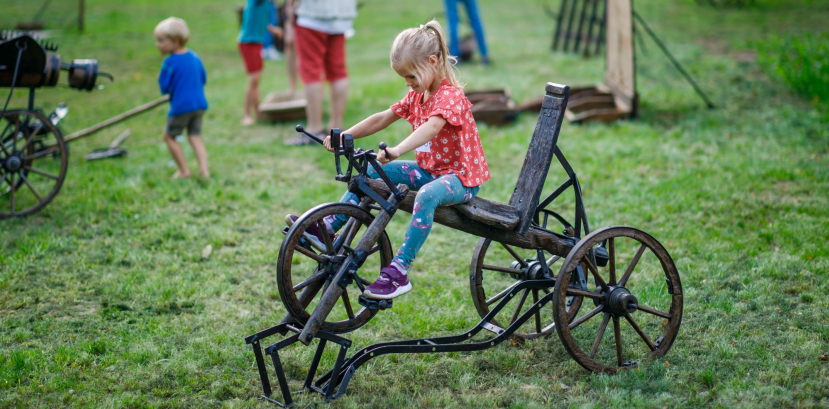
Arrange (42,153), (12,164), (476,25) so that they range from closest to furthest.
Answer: (12,164), (42,153), (476,25)

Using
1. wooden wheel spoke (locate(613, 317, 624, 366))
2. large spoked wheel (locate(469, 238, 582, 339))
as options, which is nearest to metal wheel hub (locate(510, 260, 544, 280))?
large spoked wheel (locate(469, 238, 582, 339))

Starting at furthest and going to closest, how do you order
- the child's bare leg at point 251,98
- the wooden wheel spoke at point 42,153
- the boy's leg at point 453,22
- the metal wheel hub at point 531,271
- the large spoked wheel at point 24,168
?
the boy's leg at point 453,22 → the child's bare leg at point 251,98 → the wooden wheel spoke at point 42,153 → the large spoked wheel at point 24,168 → the metal wheel hub at point 531,271

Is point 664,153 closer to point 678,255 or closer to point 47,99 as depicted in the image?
point 678,255

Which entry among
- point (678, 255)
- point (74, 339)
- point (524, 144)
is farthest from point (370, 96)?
point (74, 339)

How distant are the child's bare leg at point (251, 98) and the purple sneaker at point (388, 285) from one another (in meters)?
5.68

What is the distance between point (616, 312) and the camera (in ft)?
11.0

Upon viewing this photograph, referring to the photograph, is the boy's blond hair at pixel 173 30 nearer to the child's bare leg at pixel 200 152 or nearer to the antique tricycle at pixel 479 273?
the child's bare leg at pixel 200 152

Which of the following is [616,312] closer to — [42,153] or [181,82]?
[181,82]

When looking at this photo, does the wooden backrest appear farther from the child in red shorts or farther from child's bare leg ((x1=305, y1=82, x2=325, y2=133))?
the child in red shorts

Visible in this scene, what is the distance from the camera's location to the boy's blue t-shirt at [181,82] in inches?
240

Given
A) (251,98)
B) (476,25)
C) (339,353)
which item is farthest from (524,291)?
(476,25)

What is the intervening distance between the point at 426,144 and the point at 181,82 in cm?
355

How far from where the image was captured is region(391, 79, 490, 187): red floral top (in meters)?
3.21

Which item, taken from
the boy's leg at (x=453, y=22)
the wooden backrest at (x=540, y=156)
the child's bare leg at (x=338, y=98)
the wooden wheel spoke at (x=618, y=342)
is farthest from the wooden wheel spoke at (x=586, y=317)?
the boy's leg at (x=453, y=22)
